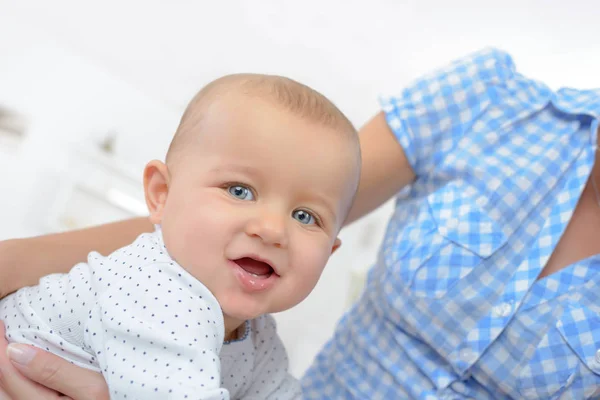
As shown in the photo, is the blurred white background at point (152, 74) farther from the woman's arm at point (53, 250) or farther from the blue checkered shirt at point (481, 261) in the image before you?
the woman's arm at point (53, 250)

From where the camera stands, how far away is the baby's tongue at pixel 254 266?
706 mm

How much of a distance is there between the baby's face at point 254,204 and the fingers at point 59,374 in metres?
0.20

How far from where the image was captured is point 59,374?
0.73 metres

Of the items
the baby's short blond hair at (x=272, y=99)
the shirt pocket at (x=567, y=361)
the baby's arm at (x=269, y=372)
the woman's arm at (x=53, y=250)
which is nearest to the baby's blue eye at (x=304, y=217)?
the baby's short blond hair at (x=272, y=99)

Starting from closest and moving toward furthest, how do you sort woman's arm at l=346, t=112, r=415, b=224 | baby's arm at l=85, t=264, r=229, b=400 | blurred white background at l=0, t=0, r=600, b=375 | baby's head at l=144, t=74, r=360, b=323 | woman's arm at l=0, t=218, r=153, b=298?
1. baby's arm at l=85, t=264, r=229, b=400
2. baby's head at l=144, t=74, r=360, b=323
3. woman's arm at l=0, t=218, r=153, b=298
4. woman's arm at l=346, t=112, r=415, b=224
5. blurred white background at l=0, t=0, r=600, b=375

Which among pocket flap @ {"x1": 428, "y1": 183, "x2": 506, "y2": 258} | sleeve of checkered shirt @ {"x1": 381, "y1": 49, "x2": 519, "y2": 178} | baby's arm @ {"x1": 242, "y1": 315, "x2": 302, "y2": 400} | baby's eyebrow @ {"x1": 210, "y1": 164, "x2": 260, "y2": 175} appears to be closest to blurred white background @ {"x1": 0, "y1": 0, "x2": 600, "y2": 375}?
sleeve of checkered shirt @ {"x1": 381, "y1": 49, "x2": 519, "y2": 178}

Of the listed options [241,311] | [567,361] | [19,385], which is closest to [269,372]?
[241,311]

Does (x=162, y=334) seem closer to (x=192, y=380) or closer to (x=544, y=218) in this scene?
(x=192, y=380)

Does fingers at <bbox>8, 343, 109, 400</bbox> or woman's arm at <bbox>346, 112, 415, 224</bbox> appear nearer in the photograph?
fingers at <bbox>8, 343, 109, 400</bbox>

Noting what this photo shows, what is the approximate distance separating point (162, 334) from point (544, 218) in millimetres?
751

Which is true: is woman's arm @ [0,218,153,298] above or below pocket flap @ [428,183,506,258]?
below

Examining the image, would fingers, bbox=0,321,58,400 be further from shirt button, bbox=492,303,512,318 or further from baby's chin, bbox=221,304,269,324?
shirt button, bbox=492,303,512,318

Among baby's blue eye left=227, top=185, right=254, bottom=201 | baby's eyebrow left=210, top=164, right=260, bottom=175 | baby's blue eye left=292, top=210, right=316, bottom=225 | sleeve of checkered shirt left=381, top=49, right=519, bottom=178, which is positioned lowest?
baby's blue eye left=292, top=210, right=316, bottom=225

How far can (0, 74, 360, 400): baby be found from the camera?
626 mm
